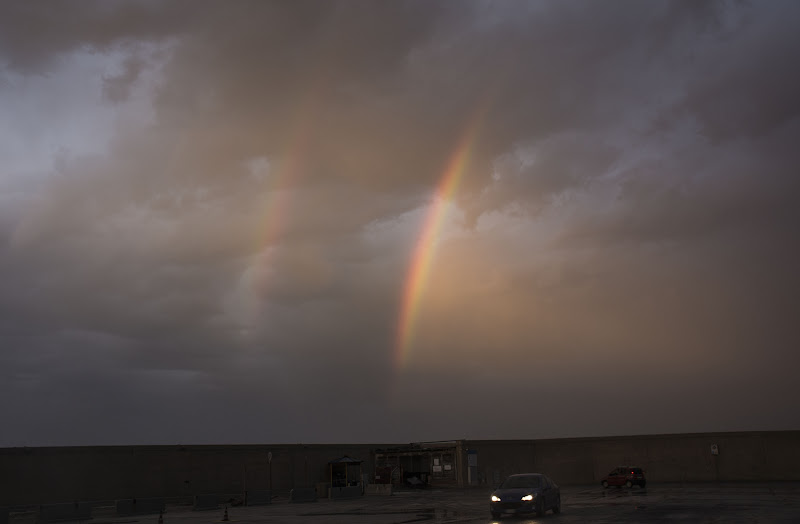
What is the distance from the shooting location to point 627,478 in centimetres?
4884

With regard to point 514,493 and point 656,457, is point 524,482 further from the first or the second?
point 656,457

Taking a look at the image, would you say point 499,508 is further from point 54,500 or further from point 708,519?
point 54,500

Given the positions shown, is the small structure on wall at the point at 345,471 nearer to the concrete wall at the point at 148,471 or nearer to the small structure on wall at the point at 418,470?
the concrete wall at the point at 148,471

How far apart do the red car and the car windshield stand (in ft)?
81.2

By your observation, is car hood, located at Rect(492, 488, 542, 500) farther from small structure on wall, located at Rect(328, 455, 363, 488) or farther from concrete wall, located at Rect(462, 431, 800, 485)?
concrete wall, located at Rect(462, 431, 800, 485)

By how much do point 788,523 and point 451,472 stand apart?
43912mm

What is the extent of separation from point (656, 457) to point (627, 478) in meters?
11.6

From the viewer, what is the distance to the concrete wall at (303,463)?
45.8m

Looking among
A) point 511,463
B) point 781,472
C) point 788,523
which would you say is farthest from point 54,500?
point 781,472

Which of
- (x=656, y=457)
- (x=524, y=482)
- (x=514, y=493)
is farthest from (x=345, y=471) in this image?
(x=514, y=493)

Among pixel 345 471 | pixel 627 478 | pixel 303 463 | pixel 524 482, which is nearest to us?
pixel 524 482

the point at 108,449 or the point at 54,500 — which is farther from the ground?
the point at 108,449

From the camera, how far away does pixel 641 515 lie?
24375mm

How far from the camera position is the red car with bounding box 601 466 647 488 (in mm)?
48438
